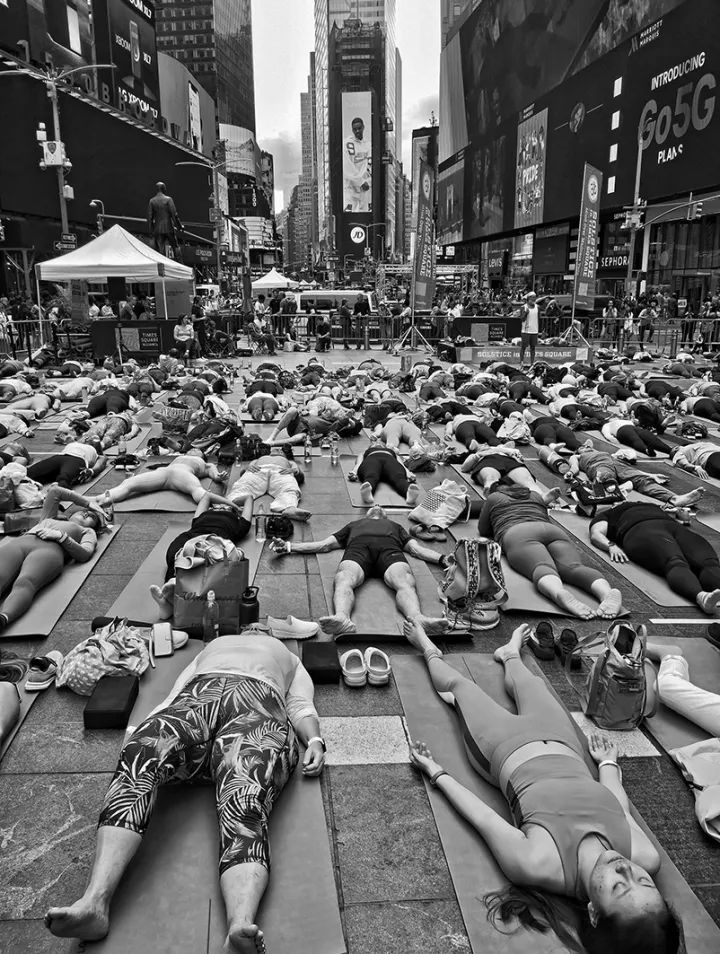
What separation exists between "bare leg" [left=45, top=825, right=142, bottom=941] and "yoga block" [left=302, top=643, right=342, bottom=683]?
1.83 m

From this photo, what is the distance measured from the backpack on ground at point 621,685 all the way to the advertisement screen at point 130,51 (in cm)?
5591

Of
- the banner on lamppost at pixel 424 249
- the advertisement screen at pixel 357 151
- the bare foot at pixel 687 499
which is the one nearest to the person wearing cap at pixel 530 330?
the banner on lamppost at pixel 424 249

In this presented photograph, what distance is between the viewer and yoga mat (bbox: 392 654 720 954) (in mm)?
2895

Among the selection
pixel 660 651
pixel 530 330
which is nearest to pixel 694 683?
pixel 660 651

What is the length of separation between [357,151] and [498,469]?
141159 millimetres

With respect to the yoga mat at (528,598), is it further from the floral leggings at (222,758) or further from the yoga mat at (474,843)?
the floral leggings at (222,758)

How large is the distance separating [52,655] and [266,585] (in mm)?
1942

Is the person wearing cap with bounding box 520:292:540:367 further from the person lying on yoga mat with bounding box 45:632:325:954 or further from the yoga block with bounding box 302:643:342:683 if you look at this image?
the person lying on yoga mat with bounding box 45:632:325:954

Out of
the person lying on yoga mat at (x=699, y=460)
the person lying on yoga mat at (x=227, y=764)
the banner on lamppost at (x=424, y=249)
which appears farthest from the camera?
the banner on lamppost at (x=424, y=249)

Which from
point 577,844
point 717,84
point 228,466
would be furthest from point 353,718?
point 717,84

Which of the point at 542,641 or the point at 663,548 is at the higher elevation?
the point at 663,548

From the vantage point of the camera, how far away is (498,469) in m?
8.68

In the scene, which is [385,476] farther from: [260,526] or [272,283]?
[272,283]

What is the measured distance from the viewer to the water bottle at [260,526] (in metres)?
7.39
